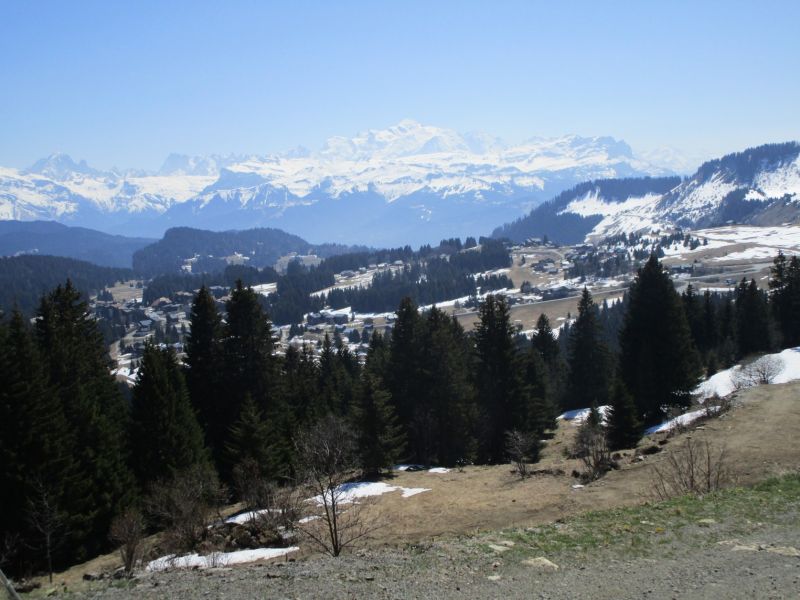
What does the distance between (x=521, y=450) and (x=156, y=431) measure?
19.8 metres

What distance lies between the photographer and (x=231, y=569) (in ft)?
55.0

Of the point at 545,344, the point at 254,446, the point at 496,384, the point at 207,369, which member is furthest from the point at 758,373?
the point at 207,369

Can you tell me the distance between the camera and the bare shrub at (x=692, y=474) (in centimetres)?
2111

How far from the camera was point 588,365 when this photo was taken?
63844 millimetres

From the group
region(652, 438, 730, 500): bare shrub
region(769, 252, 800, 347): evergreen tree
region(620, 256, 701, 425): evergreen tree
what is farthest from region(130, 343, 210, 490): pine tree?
region(769, 252, 800, 347): evergreen tree

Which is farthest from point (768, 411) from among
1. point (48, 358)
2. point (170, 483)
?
point (48, 358)

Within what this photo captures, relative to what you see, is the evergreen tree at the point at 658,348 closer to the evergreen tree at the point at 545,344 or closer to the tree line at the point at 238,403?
the tree line at the point at 238,403

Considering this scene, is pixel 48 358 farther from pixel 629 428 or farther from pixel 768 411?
pixel 768 411

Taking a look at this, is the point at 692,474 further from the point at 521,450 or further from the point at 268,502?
the point at 268,502

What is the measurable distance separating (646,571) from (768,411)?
67.6 ft

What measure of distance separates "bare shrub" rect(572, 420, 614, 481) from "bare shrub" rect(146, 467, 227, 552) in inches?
634

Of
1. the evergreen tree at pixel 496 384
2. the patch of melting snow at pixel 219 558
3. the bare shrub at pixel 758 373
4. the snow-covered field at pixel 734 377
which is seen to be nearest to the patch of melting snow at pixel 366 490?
the patch of melting snow at pixel 219 558

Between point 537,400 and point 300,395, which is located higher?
point 300,395

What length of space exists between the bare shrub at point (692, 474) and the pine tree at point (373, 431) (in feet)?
47.5
